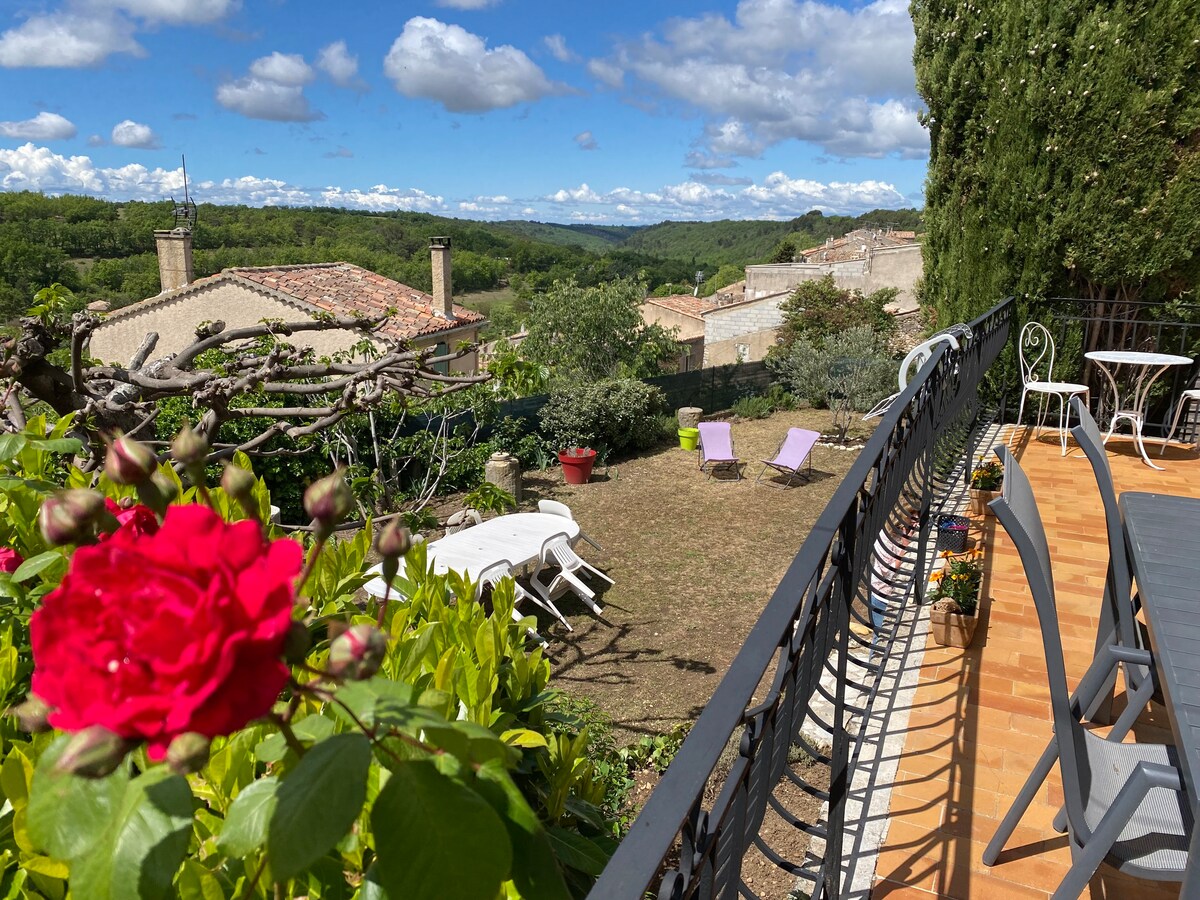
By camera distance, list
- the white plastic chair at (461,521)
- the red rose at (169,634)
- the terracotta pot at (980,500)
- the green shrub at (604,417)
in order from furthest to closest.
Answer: the green shrub at (604,417)
the white plastic chair at (461,521)
the terracotta pot at (980,500)
the red rose at (169,634)

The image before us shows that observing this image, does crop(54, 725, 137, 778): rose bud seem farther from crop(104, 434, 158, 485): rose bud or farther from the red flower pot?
the red flower pot

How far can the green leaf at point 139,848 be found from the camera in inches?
16.8

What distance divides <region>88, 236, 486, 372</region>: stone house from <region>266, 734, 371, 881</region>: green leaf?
14504 mm

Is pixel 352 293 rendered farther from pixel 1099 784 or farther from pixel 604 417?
pixel 1099 784

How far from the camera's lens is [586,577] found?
7227 mm

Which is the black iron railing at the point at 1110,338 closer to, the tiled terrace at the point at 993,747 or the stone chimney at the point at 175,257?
the tiled terrace at the point at 993,747

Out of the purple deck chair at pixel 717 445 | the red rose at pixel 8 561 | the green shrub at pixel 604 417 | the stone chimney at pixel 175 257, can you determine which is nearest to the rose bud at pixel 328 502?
the red rose at pixel 8 561

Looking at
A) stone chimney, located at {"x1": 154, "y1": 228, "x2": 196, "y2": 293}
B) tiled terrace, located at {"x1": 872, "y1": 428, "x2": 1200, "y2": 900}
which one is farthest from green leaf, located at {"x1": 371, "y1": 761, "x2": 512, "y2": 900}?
stone chimney, located at {"x1": 154, "y1": 228, "x2": 196, "y2": 293}

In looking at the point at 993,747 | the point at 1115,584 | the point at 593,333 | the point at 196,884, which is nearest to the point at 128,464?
the point at 196,884

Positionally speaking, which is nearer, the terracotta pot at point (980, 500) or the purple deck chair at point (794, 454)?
the terracotta pot at point (980, 500)

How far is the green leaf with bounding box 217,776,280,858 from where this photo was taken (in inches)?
19.6

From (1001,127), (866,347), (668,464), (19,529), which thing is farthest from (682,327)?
(19,529)

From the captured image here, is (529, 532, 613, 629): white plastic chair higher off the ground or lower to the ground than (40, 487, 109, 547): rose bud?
lower

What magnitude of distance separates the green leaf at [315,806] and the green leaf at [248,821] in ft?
0.31
